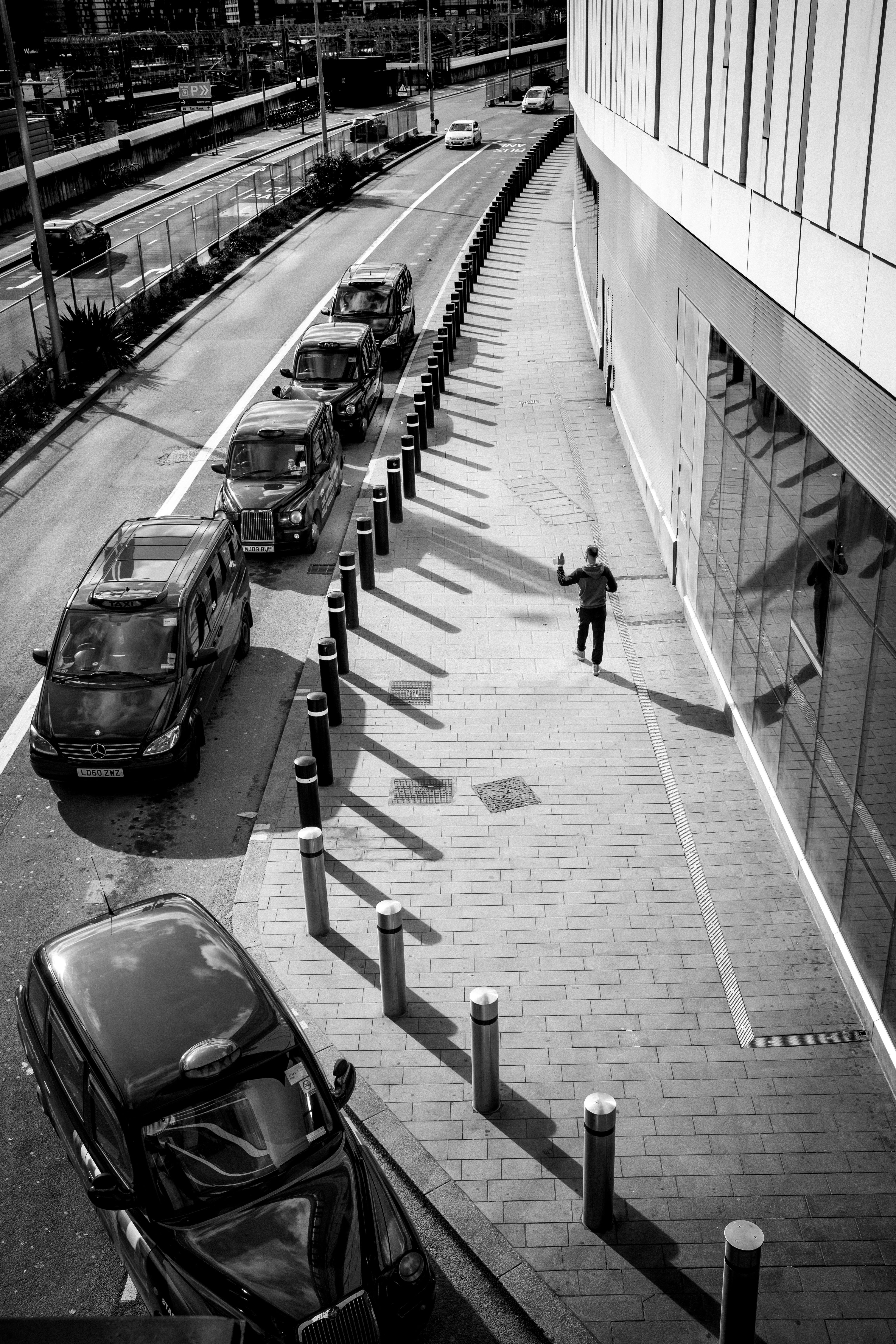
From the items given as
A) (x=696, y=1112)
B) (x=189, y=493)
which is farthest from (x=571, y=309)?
(x=696, y=1112)

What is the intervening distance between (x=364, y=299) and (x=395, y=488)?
1077 centimetres

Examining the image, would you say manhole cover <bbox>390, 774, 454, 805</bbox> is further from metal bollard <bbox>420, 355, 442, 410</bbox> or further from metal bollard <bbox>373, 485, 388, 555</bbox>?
metal bollard <bbox>420, 355, 442, 410</bbox>

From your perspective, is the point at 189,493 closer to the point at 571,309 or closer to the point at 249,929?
the point at 249,929

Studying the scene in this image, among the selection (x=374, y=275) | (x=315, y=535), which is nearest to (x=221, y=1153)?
(x=315, y=535)

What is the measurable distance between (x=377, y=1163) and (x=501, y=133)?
221 ft

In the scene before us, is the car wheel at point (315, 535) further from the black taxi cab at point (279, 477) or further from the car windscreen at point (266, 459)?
the car windscreen at point (266, 459)

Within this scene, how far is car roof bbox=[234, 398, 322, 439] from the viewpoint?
17.1 meters

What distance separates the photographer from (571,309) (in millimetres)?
29859

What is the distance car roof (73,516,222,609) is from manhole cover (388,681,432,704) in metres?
2.37

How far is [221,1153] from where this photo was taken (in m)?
6.16

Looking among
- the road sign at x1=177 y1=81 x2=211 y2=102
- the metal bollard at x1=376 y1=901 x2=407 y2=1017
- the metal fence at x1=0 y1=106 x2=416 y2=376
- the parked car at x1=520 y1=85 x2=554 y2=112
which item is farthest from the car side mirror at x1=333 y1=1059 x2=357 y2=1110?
the parked car at x1=520 y1=85 x2=554 y2=112

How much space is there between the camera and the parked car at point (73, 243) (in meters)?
33.9

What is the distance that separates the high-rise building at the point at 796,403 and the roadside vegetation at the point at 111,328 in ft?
41.5

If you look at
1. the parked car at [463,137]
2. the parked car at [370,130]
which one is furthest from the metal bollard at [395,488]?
the parked car at [463,137]
